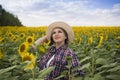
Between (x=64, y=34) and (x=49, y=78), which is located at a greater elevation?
(x=64, y=34)

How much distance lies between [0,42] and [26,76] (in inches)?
131

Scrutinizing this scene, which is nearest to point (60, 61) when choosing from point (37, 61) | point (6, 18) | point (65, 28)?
point (37, 61)

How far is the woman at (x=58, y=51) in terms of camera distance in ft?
12.3

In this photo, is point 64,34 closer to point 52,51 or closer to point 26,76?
point 52,51

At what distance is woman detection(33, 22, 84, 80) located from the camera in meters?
3.74

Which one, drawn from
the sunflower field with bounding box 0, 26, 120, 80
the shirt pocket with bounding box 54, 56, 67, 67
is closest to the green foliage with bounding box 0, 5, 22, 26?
the sunflower field with bounding box 0, 26, 120, 80

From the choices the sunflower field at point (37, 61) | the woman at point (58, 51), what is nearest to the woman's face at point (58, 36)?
the woman at point (58, 51)

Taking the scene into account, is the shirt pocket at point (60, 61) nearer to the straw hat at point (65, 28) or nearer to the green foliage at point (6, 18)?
the straw hat at point (65, 28)

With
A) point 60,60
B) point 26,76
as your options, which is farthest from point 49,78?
point 26,76

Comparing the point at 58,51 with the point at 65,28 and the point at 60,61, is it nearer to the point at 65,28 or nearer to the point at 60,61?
the point at 60,61

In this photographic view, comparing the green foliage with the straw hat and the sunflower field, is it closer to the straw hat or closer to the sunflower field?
the sunflower field

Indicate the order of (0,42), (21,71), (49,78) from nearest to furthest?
(21,71) < (49,78) < (0,42)

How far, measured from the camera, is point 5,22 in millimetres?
28062

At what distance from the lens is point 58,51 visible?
3945mm
